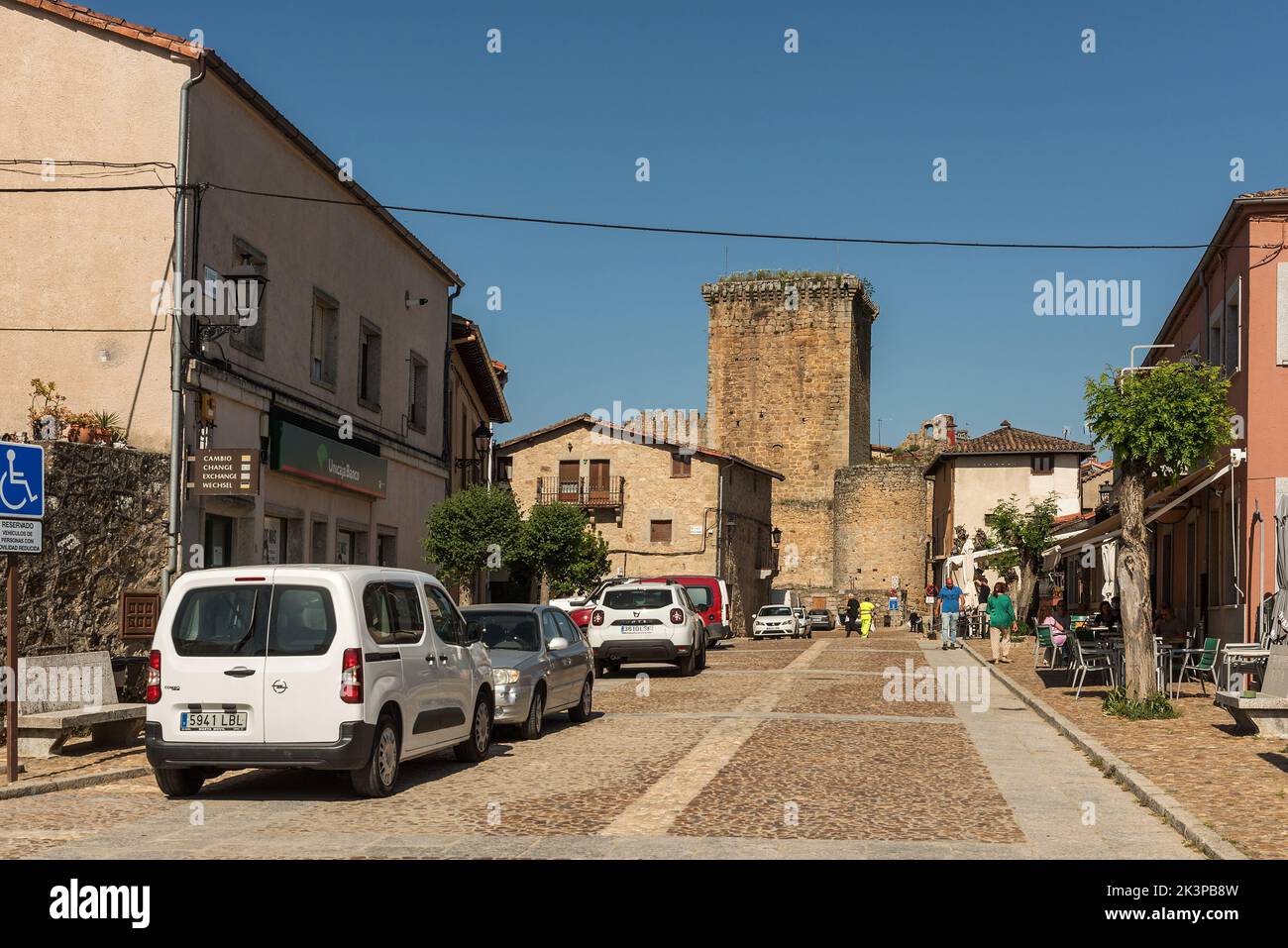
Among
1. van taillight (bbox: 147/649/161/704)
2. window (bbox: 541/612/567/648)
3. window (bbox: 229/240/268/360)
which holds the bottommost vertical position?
van taillight (bbox: 147/649/161/704)

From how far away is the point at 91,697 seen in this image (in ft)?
45.1

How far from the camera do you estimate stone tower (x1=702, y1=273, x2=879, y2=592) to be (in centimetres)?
7656

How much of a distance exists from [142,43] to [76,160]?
161cm

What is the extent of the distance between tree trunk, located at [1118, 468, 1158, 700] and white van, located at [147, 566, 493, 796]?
984cm

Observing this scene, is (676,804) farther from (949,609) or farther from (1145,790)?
(949,609)

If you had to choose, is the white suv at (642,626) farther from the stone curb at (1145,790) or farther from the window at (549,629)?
the window at (549,629)

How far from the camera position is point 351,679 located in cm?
1045

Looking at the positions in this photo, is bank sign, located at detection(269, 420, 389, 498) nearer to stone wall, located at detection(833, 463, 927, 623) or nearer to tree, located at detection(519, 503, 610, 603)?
tree, located at detection(519, 503, 610, 603)

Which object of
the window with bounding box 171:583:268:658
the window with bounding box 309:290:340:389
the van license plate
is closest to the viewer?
the van license plate

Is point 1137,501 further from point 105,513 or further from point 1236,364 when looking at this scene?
point 105,513

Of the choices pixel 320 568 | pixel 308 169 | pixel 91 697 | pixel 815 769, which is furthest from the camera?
pixel 308 169

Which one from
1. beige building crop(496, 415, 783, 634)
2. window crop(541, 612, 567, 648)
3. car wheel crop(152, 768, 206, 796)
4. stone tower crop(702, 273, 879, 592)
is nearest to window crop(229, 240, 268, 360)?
window crop(541, 612, 567, 648)

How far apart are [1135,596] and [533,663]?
749 cm
